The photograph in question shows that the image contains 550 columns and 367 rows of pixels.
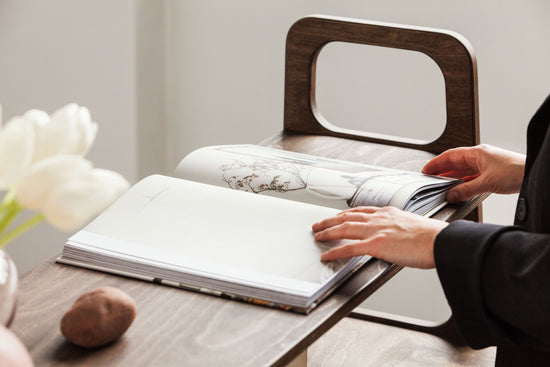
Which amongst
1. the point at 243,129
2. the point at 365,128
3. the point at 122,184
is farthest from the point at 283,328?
the point at 243,129

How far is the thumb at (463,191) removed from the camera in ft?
3.23

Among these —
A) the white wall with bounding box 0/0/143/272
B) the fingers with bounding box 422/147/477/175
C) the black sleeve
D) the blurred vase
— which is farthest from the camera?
the white wall with bounding box 0/0/143/272

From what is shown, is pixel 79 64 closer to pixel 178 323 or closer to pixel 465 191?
pixel 465 191

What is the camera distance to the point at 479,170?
3.37 feet

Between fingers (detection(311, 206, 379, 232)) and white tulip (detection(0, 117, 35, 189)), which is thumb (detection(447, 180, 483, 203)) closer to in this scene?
fingers (detection(311, 206, 379, 232))

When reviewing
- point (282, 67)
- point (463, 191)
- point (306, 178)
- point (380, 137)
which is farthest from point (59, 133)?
point (282, 67)

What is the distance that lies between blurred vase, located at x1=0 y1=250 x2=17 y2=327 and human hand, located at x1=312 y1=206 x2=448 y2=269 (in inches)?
11.8

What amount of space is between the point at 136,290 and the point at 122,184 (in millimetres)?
286

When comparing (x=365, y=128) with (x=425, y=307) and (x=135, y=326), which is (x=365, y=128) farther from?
(x=135, y=326)

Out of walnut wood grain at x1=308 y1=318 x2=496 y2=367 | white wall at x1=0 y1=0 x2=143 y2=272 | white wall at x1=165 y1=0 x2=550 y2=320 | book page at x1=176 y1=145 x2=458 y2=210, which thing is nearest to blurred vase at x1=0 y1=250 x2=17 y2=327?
book page at x1=176 y1=145 x2=458 y2=210

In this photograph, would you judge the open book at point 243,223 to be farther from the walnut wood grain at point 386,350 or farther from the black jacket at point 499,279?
the walnut wood grain at point 386,350

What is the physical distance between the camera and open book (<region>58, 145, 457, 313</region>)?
739mm

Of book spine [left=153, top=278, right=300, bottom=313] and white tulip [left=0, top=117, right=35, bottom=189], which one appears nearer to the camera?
white tulip [left=0, top=117, right=35, bottom=189]

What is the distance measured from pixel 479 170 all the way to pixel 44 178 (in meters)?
0.69
